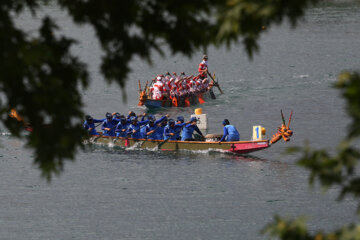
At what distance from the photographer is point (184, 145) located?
28.9 metres

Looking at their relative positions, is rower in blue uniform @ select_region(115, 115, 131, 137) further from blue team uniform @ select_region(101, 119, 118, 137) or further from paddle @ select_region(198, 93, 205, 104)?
paddle @ select_region(198, 93, 205, 104)

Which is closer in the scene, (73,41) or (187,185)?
(73,41)

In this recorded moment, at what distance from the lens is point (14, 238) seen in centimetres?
2033

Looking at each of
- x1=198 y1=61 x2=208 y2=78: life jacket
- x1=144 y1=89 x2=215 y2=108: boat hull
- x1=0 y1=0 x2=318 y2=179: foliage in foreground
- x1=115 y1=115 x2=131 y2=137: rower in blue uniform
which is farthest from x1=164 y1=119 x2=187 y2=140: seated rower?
x1=0 y1=0 x2=318 y2=179: foliage in foreground

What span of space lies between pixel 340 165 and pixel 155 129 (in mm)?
23244

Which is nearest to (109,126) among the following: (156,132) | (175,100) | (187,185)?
(156,132)

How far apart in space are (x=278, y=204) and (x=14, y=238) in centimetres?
781

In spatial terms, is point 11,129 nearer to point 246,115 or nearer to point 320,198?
point 320,198

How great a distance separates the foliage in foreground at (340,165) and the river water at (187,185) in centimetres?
476

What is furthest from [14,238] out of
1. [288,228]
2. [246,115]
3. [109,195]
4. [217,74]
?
[217,74]

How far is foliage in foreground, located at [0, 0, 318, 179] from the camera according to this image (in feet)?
21.4

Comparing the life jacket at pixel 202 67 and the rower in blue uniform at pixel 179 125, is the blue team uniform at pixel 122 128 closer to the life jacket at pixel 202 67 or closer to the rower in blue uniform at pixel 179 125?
the rower in blue uniform at pixel 179 125

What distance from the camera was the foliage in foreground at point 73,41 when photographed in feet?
21.4

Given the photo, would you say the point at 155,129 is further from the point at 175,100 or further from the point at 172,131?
the point at 175,100
